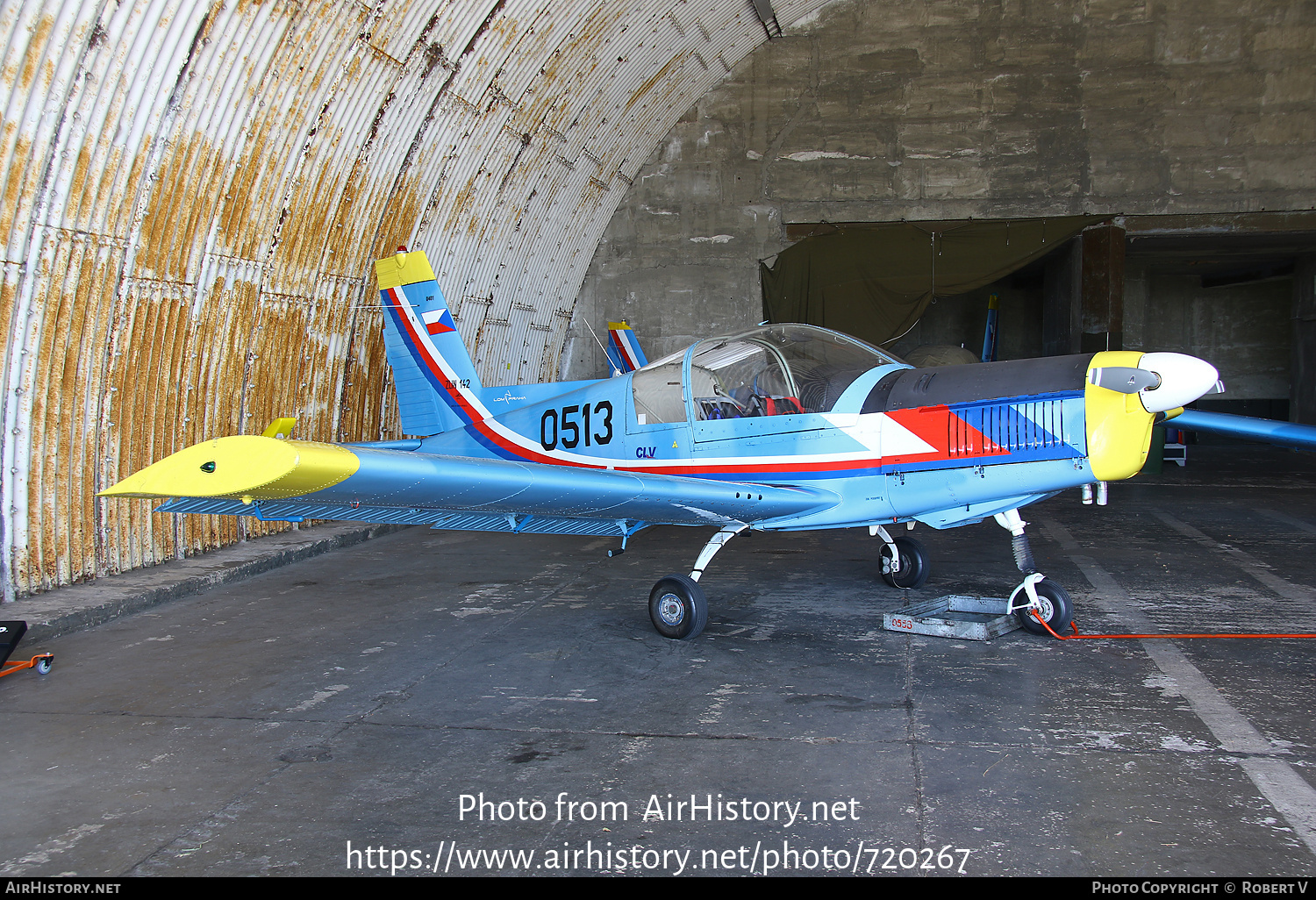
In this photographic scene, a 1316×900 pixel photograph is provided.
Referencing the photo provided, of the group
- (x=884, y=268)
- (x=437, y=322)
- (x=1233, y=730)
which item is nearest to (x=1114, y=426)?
(x=1233, y=730)

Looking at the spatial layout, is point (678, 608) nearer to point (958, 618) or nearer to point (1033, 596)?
point (958, 618)

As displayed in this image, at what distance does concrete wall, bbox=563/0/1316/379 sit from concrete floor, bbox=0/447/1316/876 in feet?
31.0

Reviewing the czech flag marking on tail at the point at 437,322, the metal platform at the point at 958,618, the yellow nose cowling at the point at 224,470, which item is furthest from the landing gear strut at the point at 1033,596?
the czech flag marking on tail at the point at 437,322

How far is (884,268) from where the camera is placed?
15.2 metres

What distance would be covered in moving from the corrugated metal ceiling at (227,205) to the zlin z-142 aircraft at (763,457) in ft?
7.09

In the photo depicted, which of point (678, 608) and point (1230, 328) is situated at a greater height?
point (1230, 328)

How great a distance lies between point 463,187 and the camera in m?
10.8

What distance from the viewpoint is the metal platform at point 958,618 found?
17.3ft

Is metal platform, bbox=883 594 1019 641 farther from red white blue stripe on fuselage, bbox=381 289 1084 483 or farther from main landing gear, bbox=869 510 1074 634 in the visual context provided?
red white blue stripe on fuselage, bbox=381 289 1084 483

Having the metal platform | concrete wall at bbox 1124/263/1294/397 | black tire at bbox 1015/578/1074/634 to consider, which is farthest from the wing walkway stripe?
concrete wall at bbox 1124/263/1294/397

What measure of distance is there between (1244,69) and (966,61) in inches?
166

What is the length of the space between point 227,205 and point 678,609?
509 cm
